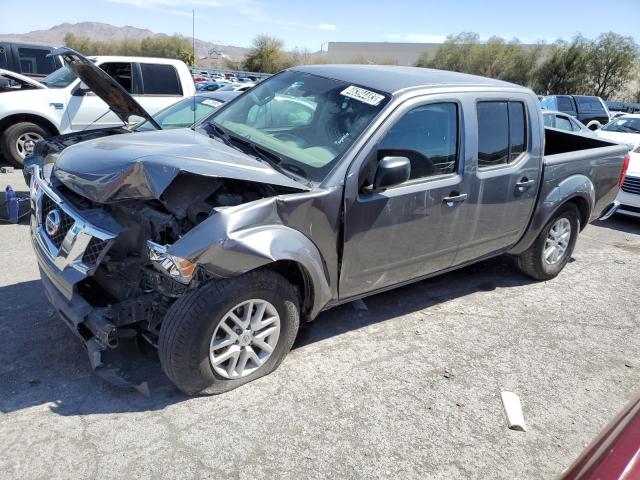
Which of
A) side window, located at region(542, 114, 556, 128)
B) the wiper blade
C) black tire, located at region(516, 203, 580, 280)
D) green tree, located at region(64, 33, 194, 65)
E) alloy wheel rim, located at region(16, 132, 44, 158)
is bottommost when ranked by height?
green tree, located at region(64, 33, 194, 65)

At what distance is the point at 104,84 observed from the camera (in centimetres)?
437

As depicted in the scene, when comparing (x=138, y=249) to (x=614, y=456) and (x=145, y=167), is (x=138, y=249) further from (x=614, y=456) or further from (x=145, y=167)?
(x=614, y=456)

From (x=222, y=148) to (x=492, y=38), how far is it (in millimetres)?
58890

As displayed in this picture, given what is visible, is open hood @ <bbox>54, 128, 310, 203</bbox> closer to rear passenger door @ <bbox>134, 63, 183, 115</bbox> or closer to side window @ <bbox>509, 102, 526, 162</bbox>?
side window @ <bbox>509, 102, 526, 162</bbox>

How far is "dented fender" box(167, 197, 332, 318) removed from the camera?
2705 mm

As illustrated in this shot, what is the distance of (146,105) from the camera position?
8664 mm

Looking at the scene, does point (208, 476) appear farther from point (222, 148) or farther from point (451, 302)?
point (451, 302)

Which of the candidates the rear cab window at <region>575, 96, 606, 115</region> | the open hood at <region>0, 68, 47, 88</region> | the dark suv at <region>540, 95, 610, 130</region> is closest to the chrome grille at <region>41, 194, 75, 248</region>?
the open hood at <region>0, 68, 47, 88</region>

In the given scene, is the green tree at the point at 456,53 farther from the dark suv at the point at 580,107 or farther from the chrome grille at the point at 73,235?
the chrome grille at the point at 73,235

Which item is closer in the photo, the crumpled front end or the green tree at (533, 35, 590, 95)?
the crumpled front end

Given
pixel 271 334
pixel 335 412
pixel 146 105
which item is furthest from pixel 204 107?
pixel 335 412

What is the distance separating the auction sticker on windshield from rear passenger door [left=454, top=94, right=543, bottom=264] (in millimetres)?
894

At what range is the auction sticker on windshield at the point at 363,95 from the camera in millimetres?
3553

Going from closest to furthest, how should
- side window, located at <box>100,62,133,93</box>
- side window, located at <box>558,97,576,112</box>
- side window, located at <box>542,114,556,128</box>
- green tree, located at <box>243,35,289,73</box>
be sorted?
side window, located at <box>100,62,133,93</box> → side window, located at <box>542,114,556,128</box> → side window, located at <box>558,97,576,112</box> → green tree, located at <box>243,35,289,73</box>
